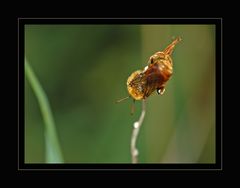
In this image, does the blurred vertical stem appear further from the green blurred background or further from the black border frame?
the green blurred background

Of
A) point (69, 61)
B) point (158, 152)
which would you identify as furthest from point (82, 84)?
point (158, 152)

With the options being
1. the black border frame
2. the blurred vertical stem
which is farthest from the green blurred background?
the blurred vertical stem

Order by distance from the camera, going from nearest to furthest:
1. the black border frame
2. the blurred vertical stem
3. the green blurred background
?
the blurred vertical stem < the black border frame < the green blurred background
